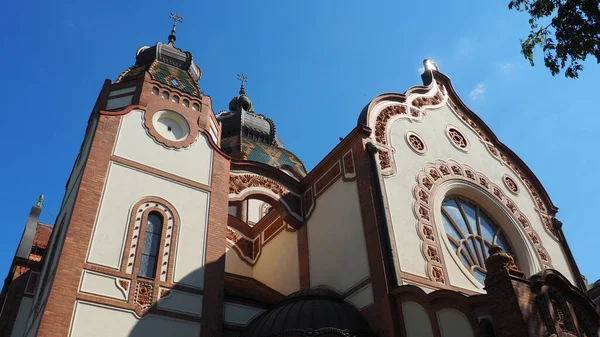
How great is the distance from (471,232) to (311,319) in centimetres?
643

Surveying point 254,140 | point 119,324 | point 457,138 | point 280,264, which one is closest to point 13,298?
point 119,324

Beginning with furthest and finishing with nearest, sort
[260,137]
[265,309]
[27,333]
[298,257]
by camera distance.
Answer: [260,137] < [298,257] < [265,309] < [27,333]

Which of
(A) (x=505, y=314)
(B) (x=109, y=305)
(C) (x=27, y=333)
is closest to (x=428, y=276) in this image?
(A) (x=505, y=314)

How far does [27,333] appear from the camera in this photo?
1092 centimetres

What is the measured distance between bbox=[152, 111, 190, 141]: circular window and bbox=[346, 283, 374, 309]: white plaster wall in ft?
21.0

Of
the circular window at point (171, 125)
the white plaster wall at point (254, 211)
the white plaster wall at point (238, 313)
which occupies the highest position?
the white plaster wall at point (254, 211)

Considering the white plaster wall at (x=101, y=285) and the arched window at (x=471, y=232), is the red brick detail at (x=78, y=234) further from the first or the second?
the arched window at (x=471, y=232)

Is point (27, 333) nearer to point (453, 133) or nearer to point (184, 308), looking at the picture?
point (184, 308)

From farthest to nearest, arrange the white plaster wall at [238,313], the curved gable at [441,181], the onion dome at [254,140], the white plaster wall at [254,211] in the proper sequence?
the onion dome at [254,140] < the white plaster wall at [254,211] < the curved gable at [441,181] < the white plaster wall at [238,313]

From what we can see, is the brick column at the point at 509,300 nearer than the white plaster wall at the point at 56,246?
Yes

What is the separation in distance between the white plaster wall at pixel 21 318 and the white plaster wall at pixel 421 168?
9.93m

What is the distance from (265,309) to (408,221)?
4066 mm

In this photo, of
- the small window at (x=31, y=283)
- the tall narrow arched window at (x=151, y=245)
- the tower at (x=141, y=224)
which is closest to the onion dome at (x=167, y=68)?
the tower at (x=141, y=224)

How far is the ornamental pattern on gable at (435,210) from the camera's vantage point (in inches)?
496
